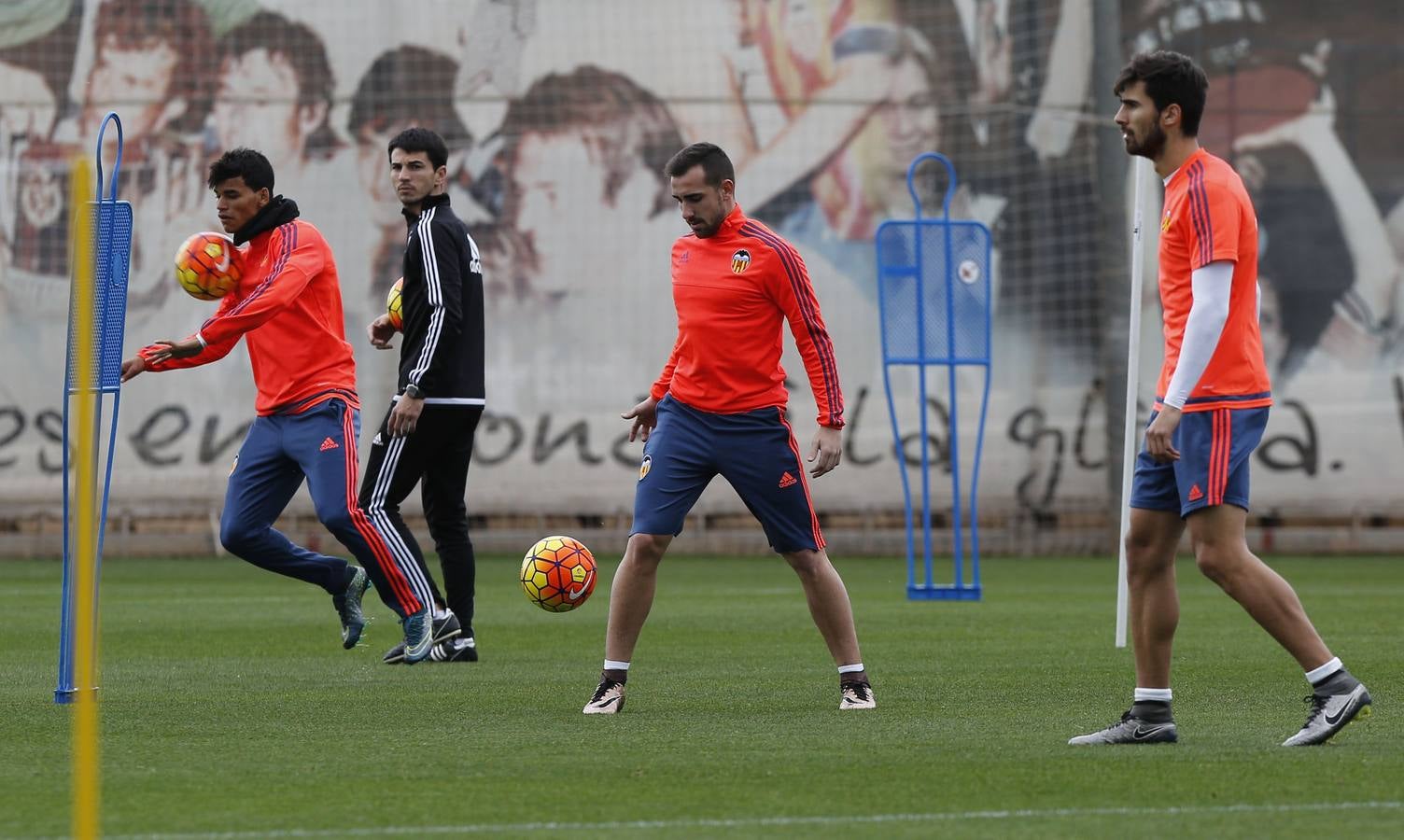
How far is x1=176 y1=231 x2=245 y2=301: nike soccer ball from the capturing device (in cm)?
923

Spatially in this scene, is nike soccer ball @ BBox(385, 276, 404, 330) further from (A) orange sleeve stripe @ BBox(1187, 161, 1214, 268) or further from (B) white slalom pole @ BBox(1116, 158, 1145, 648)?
(A) orange sleeve stripe @ BBox(1187, 161, 1214, 268)

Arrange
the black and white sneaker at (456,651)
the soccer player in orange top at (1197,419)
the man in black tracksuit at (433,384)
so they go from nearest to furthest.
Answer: the soccer player in orange top at (1197,419)
the man in black tracksuit at (433,384)
the black and white sneaker at (456,651)

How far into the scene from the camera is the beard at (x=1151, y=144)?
6.28m

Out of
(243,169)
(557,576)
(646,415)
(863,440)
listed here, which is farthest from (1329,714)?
(863,440)

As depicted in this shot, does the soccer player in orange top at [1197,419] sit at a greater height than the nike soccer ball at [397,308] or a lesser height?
lesser

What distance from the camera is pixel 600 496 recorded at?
64.2 ft

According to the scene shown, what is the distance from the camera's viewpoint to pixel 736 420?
295 inches

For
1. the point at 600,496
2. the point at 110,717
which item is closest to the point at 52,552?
the point at 600,496

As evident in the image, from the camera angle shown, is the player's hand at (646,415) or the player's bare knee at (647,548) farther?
the player's hand at (646,415)

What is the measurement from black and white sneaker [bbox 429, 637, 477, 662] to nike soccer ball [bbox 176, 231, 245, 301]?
71.2 inches

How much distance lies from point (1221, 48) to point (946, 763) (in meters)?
14.9

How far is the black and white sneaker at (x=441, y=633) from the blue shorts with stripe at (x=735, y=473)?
87.9 inches

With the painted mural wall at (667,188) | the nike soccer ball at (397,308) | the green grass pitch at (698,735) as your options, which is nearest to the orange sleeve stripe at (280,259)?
the nike soccer ball at (397,308)

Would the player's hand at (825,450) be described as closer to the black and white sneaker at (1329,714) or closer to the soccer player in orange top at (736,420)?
the soccer player in orange top at (736,420)
